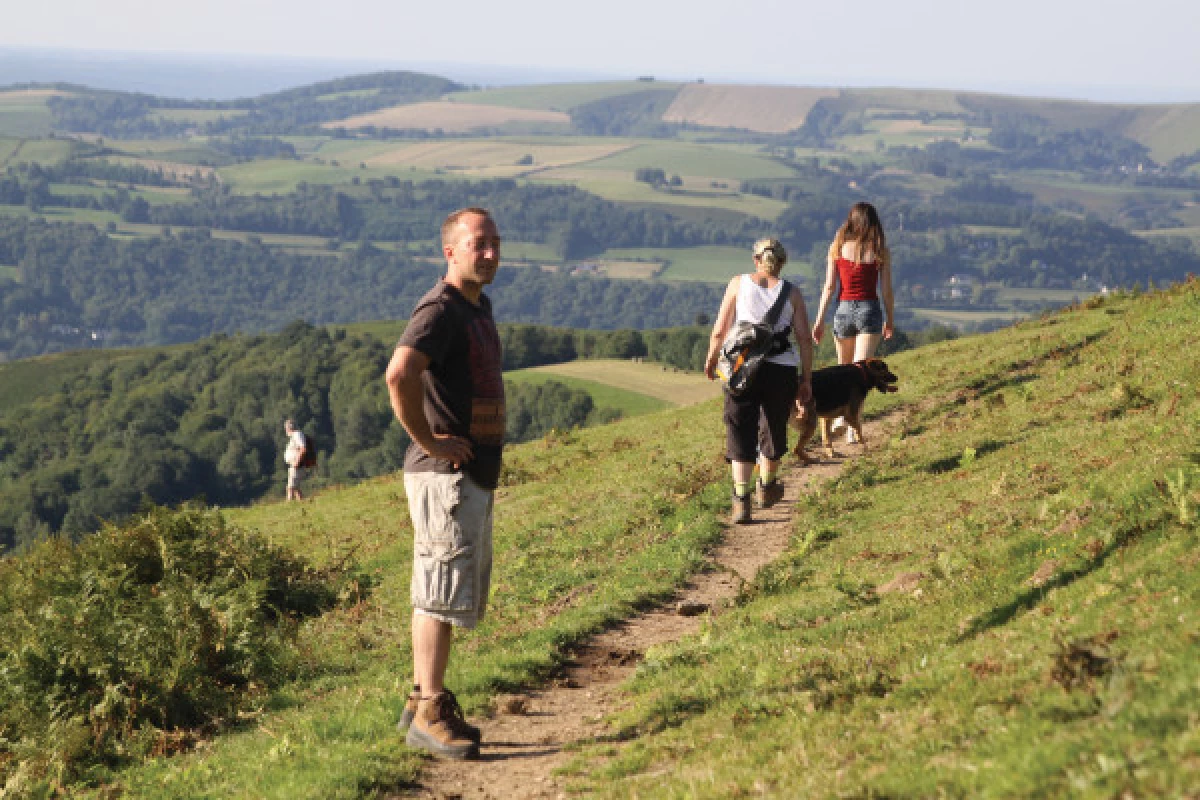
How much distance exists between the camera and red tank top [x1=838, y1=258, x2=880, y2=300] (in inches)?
694

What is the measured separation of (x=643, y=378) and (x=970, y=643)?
326ft

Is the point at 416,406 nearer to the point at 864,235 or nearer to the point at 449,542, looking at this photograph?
the point at 449,542

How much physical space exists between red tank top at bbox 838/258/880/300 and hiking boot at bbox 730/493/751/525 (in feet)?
14.3

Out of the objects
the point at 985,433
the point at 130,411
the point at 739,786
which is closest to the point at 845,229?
the point at 985,433

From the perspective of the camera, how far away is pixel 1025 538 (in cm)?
1014

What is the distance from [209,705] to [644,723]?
464cm

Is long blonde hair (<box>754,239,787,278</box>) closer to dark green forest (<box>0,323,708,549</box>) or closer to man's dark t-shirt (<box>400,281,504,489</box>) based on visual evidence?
man's dark t-shirt (<box>400,281,504,489</box>)

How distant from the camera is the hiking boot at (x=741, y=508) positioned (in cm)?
1504

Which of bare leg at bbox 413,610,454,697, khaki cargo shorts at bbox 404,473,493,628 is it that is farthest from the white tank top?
bare leg at bbox 413,610,454,697

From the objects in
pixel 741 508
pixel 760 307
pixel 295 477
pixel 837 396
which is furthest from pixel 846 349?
pixel 295 477

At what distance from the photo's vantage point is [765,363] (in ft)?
44.3

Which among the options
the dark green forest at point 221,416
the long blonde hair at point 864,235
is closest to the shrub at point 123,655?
the long blonde hair at point 864,235

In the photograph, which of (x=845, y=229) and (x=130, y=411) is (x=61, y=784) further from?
(x=130, y=411)

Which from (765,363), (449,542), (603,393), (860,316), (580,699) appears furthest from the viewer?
(603,393)
